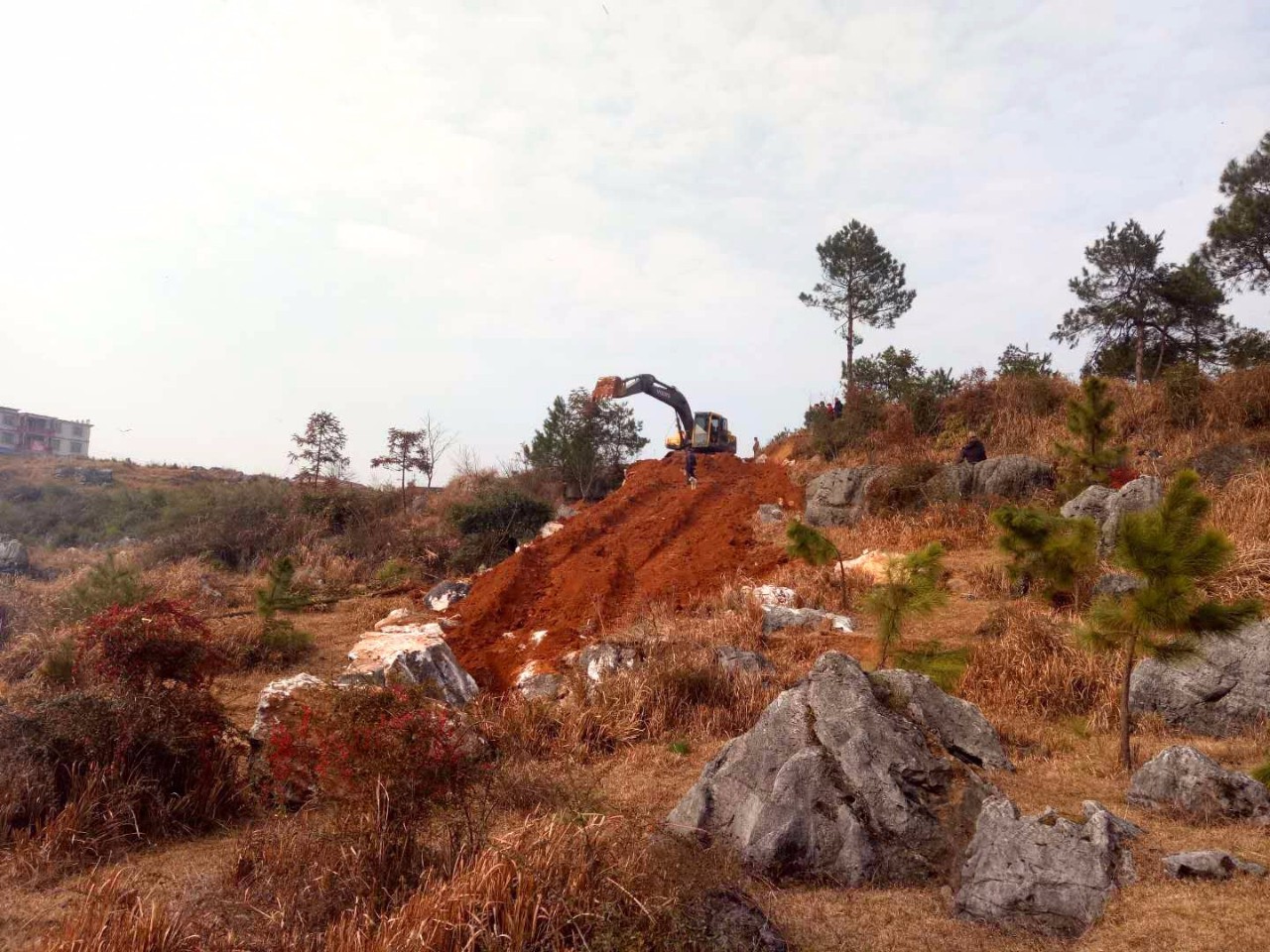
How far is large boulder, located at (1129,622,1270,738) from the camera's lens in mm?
6797

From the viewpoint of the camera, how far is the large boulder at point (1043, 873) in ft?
12.8

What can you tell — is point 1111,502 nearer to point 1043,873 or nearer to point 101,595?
point 1043,873

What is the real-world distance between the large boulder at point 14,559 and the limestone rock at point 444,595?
35.2 ft

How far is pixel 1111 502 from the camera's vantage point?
37.9ft

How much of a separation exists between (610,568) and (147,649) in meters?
9.29

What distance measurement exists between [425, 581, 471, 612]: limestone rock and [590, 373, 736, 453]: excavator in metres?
10.0

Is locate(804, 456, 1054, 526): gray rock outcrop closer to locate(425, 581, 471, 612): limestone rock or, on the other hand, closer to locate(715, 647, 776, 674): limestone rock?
locate(425, 581, 471, 612): limestone rock

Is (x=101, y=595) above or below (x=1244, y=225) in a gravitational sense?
below

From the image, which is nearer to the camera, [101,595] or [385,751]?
[385,751]

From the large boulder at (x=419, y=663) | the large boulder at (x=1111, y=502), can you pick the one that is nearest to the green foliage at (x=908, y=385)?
the large boulder at (x=1111, y=502)

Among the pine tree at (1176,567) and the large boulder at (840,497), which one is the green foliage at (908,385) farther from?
the pine tree at (1176,567)

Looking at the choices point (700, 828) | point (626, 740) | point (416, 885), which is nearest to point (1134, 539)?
point (700, 828)

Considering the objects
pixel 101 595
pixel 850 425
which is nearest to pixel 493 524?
pixel 101 595

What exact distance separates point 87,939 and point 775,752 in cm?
346
